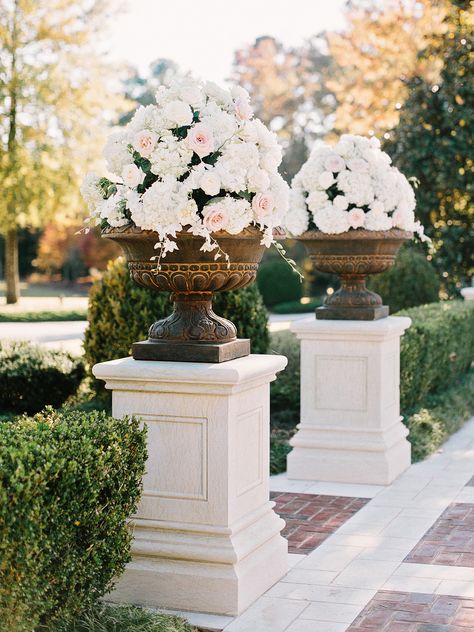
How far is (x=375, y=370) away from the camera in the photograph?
7859 millimetres

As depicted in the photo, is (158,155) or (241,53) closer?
(158,155)

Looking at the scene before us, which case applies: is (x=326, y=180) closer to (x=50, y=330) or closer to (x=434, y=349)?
(x=434, y=349)

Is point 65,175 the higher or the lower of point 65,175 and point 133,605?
the higher

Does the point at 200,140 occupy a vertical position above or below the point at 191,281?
above

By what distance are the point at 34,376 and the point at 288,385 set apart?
274cm

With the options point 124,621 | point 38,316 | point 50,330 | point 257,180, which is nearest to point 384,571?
point 124,621

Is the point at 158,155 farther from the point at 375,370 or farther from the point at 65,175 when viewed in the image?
the point at 65,175

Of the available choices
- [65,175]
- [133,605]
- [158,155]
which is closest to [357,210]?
[158,155]

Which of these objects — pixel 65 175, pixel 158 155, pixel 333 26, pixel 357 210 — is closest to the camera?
pixel 158 155

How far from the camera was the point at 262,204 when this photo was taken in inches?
190

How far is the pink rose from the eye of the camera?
182 inches

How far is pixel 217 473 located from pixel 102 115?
87.8 ft

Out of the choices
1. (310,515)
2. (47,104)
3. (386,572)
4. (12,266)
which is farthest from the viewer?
(12,266)

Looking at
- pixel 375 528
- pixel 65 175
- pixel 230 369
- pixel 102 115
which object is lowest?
pixel 375 528
